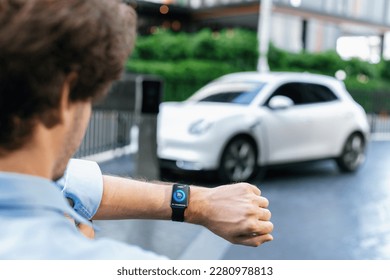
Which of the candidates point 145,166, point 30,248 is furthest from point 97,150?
point 30,248

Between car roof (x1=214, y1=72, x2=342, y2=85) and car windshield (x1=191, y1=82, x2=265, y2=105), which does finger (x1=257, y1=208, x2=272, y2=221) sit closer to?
car windshield (x1=191, y1=82, x2=265, y2=105)

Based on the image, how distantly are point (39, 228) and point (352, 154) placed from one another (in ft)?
30.8

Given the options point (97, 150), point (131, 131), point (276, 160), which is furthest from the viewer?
point (131, 131)

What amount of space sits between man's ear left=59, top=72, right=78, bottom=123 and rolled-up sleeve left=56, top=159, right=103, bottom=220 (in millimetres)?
552

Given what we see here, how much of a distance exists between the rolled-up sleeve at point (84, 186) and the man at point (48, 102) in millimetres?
471

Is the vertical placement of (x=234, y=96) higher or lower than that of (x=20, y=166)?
lower

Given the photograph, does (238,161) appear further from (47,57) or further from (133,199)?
(47,57)

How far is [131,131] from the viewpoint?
Result: 10.9 meters

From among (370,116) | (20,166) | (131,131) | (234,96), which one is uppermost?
(20,166)

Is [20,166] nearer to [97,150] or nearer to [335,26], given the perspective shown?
[97,150]

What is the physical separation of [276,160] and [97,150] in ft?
8.83

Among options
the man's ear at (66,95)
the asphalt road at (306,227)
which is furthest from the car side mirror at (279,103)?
the man's ear at (66,95)
